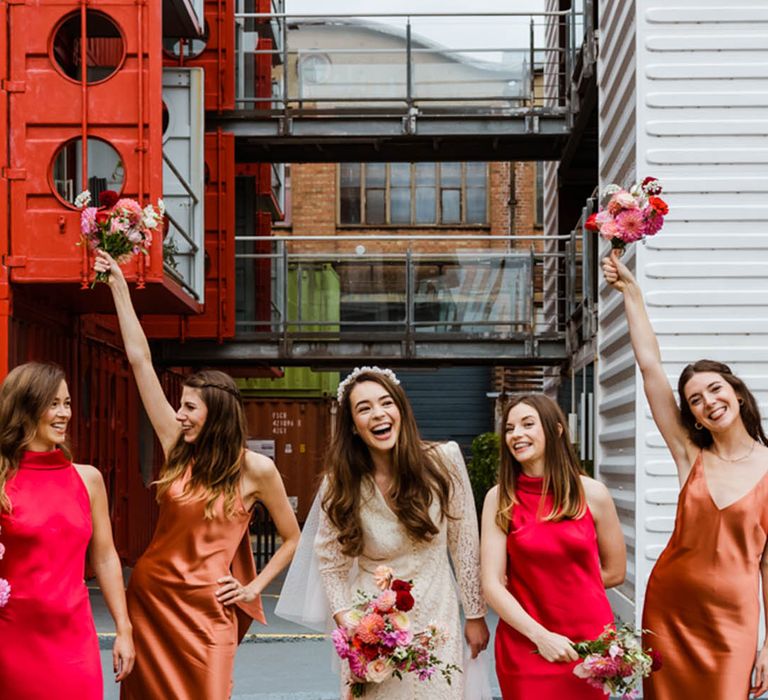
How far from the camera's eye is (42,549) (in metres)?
5.12

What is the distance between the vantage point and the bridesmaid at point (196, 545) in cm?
584

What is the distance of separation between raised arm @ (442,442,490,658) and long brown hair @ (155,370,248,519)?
0.94 m

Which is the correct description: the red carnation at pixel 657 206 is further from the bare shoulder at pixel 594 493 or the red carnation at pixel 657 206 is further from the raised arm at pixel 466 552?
the raised arm at pixel 466 552

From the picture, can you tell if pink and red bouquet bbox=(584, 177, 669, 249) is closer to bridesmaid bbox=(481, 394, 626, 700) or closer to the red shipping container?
bridesmaid bbox=(481, 394, 626, 700)

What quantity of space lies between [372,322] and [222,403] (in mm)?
12151

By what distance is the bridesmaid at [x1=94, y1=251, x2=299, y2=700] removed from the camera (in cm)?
584

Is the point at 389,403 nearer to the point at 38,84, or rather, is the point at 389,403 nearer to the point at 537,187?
the point at 38,84

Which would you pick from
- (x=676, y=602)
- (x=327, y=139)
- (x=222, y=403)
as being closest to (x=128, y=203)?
(x=222, y=403)

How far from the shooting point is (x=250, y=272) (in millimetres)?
18016

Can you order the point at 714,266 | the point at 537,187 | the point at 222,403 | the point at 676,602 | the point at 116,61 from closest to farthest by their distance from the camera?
the point at 676,602
the point at 222,403
the point at 714,266
the point at 116,61
the point at 537,187

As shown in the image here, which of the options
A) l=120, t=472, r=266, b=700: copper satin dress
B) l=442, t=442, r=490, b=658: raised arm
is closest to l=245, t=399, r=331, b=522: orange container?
l=120, t=472, r=266, b=700: copper satin dress

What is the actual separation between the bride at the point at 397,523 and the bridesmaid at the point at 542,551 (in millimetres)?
154

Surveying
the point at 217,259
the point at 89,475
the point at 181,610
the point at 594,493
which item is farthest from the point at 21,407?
the point at 217,259

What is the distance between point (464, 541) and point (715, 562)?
0.96m
